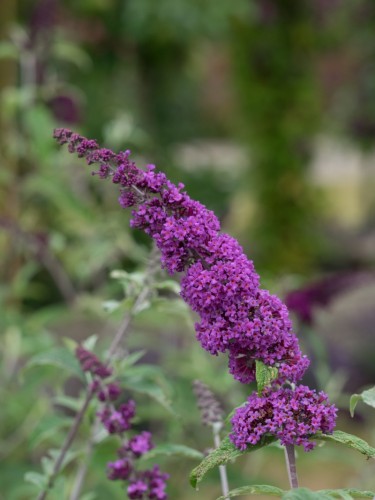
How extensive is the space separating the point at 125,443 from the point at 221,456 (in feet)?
1.12

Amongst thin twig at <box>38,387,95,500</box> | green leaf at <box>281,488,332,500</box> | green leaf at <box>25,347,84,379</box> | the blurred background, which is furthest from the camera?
the blurred background

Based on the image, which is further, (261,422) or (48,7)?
(48,7)

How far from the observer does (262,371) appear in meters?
0.99

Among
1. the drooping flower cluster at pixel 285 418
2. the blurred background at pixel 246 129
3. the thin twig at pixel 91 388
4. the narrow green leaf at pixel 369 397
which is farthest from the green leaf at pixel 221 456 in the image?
the blurred background at pixel 246 129

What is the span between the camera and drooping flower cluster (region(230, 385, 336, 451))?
0.97 meters

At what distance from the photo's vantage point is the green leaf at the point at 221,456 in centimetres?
→ 100

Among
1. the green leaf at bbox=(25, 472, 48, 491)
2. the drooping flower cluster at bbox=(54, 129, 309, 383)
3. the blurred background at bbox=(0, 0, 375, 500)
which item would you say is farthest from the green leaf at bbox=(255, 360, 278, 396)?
the blurred background at bbox=(0, 0, 375, 500)

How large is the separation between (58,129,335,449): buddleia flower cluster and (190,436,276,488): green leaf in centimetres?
2

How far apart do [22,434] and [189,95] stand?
7328mm

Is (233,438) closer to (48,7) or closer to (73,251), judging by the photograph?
(48,7)

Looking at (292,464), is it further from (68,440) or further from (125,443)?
(68,440)

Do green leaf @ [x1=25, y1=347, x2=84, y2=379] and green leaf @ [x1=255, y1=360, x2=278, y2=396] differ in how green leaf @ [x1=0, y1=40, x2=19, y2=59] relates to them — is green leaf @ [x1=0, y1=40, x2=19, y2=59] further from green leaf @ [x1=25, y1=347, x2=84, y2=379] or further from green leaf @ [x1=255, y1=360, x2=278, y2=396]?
green leaf @ [x1=255, y1=360, x2=278, y2=396]

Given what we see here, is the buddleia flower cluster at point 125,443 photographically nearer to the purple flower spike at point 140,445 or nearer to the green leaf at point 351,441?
the purple flower spike at point 140,445

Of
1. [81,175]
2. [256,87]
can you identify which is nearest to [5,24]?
[81,175]
